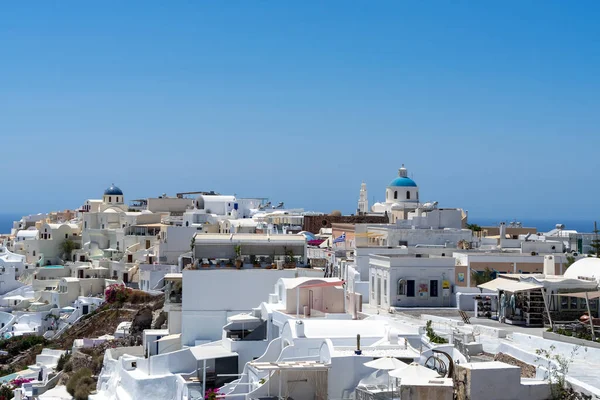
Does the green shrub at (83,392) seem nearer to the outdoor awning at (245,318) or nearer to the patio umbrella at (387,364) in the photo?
the outdoor awning at (245,318)

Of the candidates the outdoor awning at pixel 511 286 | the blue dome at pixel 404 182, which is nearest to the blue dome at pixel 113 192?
the blue dome at pixel 404 182

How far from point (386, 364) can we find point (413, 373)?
129 cm

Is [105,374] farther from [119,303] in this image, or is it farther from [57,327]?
[57,327]

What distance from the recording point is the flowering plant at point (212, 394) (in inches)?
789

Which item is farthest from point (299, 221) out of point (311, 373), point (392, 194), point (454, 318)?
point (311, 373)

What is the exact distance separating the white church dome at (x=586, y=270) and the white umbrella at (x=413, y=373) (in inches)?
353

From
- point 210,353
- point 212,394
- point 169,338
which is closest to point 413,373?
point 212,394

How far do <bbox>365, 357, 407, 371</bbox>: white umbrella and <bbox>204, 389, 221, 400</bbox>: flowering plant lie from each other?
4036mm

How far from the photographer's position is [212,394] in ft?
66.3

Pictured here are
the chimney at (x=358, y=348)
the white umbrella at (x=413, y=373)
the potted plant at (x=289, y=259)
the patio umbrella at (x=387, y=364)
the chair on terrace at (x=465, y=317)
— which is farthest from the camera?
the potted plant at (x=289, y=259)

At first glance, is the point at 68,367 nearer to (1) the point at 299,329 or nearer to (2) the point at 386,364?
(1) the point at 299,329

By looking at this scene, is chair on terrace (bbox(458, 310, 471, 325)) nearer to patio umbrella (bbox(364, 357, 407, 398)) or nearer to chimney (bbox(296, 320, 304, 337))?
chimney (bbox(296, 320, 304, 337))

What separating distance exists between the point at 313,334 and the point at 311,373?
7.89 feet

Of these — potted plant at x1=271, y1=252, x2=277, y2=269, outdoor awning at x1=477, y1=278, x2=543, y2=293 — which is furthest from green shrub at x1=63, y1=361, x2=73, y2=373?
outdoor awning at x1=477, y1=278, x2=543, y2=293
